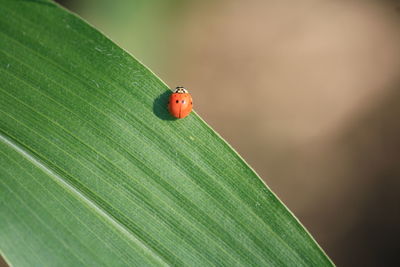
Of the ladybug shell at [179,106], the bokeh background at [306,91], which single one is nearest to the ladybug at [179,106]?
the ladybug shell at [179,106]

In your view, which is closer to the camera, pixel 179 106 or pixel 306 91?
pixel 179 106

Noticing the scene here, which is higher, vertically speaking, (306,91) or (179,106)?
(306,91)

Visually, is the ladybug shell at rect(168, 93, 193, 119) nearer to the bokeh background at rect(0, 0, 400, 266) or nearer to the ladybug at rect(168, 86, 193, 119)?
the ladybug at rect(168, 86, 193, 119)

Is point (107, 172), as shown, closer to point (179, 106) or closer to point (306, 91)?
point (179, 106)

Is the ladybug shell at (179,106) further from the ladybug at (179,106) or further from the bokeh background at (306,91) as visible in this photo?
the bokeh background at (306,91)

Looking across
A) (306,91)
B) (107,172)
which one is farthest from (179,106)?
(306,91)

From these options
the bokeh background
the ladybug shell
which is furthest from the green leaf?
the bokeh background

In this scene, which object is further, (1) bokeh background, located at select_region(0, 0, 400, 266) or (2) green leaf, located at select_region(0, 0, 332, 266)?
(1) bokeh background, located at select_region(0, 0, 400, 266)
